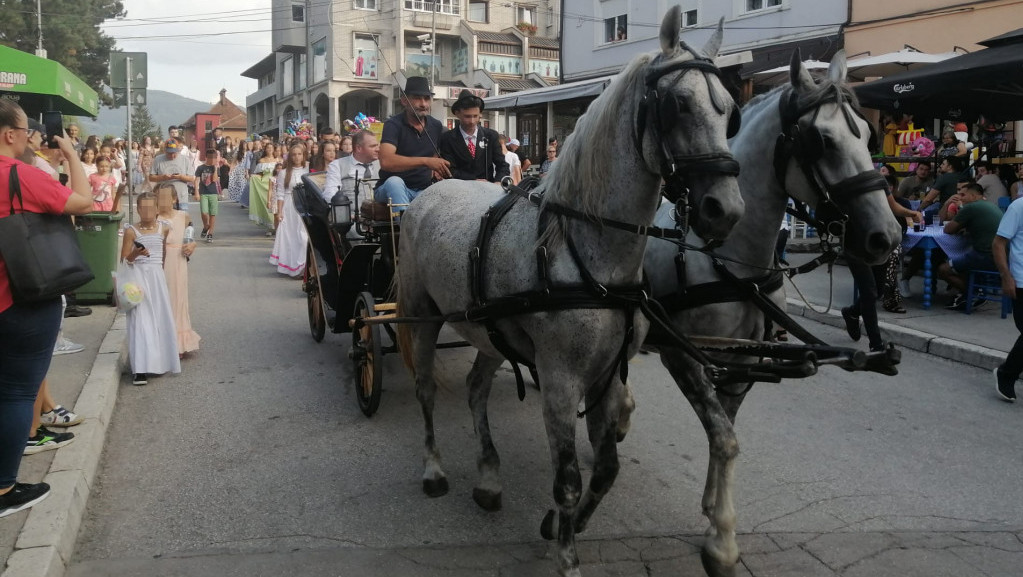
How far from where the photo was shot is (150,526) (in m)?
3.95

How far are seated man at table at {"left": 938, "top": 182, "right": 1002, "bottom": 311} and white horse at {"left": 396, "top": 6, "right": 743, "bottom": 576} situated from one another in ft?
23.2

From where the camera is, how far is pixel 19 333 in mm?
3680

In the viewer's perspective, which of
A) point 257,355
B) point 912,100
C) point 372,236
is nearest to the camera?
point 372,236

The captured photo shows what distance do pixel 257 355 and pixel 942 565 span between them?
5.85 m

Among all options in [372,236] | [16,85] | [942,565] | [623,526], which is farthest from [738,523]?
[16,85]

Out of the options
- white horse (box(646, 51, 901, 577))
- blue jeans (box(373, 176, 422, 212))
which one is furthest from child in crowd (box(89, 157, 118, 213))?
white horse (box(646, 51, 901, 577))

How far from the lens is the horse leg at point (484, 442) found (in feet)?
13.5

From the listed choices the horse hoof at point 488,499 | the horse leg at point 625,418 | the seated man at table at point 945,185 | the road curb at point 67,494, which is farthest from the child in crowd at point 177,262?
the seated man at table at point 945,185

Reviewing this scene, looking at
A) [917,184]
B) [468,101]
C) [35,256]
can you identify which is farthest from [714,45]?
[917,184]

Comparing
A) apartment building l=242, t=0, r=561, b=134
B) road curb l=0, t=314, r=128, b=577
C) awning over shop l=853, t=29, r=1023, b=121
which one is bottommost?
road curb l=0, t=314, r=128, b=577

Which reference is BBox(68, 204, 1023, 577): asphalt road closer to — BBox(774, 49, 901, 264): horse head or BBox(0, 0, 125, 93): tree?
BBox(774, 49, 901, 264): horse head

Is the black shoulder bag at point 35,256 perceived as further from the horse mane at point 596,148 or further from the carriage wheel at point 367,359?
the horse mane at point 596,148

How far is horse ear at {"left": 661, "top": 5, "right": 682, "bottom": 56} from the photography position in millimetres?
2871

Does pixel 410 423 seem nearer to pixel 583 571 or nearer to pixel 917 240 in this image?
pixel 583 571
